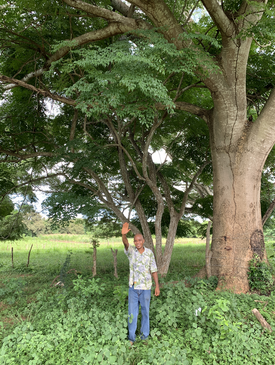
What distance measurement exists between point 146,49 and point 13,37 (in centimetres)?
451

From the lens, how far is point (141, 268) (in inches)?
171

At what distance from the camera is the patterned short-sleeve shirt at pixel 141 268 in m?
4.29

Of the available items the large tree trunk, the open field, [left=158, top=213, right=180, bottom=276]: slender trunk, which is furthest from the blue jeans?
[left=158, top=213, right=180, bottom=276]: slender trunk

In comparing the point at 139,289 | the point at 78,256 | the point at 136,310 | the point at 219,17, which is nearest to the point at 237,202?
the point at 139,289

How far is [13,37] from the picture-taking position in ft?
25.7

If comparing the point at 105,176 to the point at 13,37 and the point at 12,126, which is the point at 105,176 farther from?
the point at 13,37

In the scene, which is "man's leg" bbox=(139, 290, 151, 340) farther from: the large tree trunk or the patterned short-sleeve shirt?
the large tree trunk

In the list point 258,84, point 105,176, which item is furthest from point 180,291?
point 105,176

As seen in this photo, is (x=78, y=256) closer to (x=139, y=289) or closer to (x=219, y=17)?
(x=139, y=289)

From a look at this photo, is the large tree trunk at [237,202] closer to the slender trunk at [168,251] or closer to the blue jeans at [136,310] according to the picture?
the slender trunk at [168,251]

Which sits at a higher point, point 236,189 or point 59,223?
point 236,189

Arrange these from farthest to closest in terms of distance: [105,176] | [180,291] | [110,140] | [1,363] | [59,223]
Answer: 1. [105,176]
2. [110,140]
3. [59,223]
4. [180,291]
5. [1,363]

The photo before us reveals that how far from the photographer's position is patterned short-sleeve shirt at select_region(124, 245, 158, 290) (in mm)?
4287

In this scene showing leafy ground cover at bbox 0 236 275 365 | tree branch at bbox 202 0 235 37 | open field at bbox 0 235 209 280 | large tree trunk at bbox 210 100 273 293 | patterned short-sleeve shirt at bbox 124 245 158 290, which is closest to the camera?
leafy ground cover at bbox 0 236 275 365
